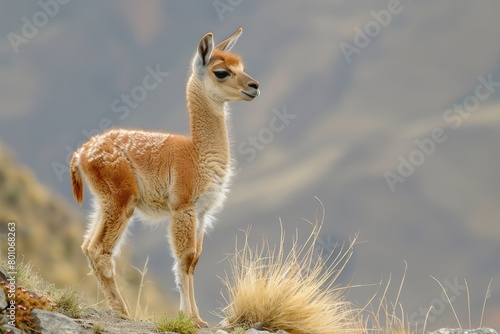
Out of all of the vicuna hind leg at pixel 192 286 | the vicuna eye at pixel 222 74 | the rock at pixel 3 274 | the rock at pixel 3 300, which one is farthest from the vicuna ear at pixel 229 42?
the rock at pixel 3 300

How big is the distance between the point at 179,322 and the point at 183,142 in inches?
95.9

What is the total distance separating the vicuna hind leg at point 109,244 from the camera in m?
8.88

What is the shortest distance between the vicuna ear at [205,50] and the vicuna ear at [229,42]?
41 centimetres

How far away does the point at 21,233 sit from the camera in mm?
19438

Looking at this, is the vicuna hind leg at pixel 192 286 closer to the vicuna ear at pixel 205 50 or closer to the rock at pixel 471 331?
the vicuna ear at pixel 205 50

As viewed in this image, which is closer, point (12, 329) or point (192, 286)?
point (12, 329)

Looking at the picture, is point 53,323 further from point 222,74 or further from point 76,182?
point 222,74

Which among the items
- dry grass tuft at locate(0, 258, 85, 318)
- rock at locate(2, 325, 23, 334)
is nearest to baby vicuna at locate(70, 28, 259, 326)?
dry grass tuft at locate(0, 258, 85, 318)

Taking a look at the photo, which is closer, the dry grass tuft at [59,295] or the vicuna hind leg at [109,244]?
the dry grass tuft at [59,295]

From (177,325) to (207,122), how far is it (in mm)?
2795

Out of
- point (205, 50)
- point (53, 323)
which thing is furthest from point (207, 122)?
point (53, 323)

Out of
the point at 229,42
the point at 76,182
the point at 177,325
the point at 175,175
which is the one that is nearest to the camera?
the point at 177,325

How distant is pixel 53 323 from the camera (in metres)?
7.04

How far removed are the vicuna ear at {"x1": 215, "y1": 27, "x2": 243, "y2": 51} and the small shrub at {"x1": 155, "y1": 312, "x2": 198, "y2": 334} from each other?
373 centimetres
